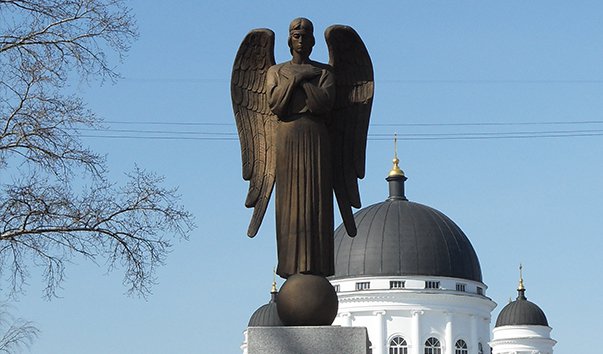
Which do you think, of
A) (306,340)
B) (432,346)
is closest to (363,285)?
(432,346)

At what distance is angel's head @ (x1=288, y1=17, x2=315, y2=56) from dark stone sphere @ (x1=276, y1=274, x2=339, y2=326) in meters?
2.39

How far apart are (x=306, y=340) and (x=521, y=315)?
6464 centimetres

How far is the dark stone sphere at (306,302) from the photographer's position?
44.1 feet

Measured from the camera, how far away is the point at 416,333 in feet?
257

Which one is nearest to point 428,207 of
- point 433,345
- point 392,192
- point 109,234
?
point 392,192

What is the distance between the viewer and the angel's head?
560 inches

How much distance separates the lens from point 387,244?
7794cm

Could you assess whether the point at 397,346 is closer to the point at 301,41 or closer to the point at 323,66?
the point at 323,66

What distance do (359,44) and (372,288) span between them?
63445 millimetres

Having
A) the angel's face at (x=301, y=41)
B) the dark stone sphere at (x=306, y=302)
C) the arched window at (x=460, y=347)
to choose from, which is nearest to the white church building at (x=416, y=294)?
the arched window at (x=460, y=347)

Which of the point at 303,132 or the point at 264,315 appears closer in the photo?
the point at 303,132

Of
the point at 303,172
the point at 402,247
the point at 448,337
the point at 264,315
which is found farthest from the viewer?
the point at 448,337

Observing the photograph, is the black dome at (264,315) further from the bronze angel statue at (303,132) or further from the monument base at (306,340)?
the monument base at (306,340)

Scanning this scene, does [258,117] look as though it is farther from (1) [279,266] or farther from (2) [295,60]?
(1) [279,266]
